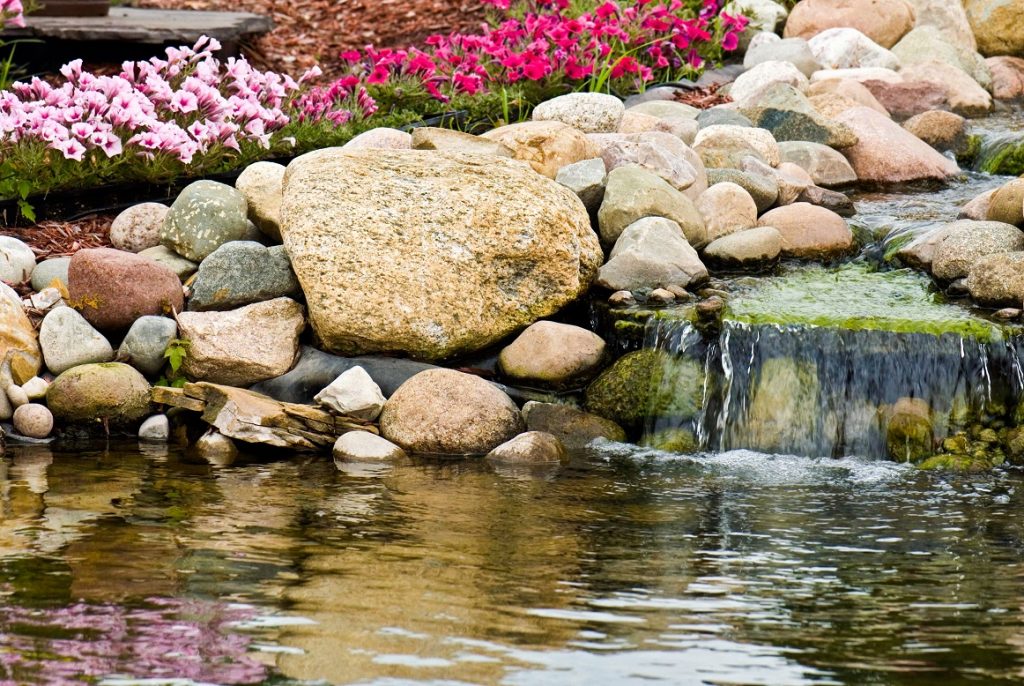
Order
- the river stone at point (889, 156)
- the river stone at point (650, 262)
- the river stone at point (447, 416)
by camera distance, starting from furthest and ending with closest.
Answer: the river stone at point (889, 156) → the river stone at point (650, 262) → the river stone at point (447, 416)

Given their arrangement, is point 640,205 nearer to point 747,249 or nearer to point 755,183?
point 747,249

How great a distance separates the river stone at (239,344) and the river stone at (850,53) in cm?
741

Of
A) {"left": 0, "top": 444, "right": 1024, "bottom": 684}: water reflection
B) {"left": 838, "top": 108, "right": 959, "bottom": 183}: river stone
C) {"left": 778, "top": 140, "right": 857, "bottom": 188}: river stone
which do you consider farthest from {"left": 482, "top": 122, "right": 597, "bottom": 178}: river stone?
{"left": 0, "top": 444, "right": 1024, "bottom": 684}: water reflection

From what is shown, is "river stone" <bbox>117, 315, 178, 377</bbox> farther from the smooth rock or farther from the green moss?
the green moss

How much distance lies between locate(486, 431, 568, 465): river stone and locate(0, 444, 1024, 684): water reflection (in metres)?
0.18

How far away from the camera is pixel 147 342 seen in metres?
7.45

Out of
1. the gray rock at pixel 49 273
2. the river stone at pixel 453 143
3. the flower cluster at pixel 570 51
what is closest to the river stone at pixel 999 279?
the river stone at pixel 453 143

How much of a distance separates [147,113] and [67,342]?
2087 mm

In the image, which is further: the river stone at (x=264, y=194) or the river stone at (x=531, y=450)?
the river stone at (x=264, y=194)

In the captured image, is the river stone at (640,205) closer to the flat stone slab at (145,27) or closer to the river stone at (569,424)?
the river stone at (569,424)

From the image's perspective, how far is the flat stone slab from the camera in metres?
11.9

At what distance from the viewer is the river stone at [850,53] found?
1306cm

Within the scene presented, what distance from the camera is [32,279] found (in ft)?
26.2

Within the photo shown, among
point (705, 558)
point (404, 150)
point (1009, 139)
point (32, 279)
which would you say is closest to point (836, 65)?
point (1009, 139)
